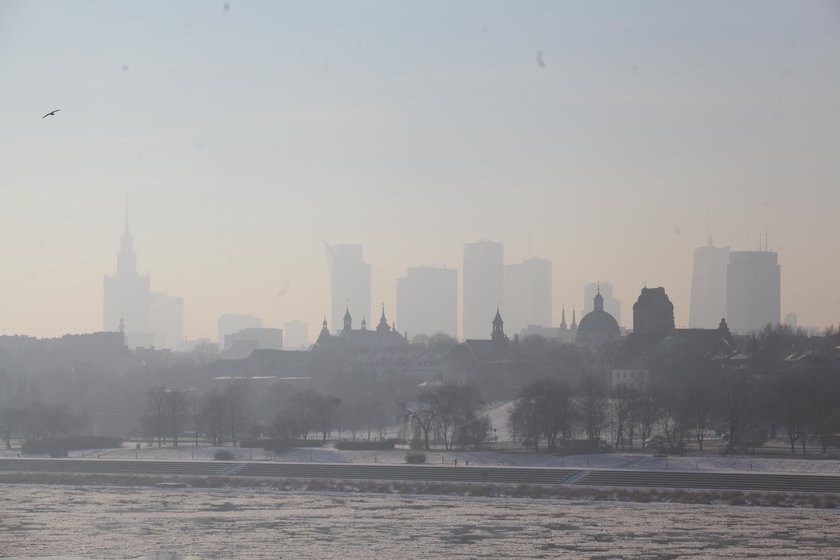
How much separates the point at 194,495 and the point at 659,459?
2426 cm

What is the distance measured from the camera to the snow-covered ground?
77.0m

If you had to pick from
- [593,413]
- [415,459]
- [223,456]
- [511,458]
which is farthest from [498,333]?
[415,459]

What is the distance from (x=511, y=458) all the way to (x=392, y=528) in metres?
29.4

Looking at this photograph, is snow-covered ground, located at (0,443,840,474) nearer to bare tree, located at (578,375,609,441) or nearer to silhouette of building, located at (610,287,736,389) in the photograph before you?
bare tree, located at (578,375,609,441)

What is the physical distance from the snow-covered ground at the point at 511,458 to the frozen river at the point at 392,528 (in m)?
13.1

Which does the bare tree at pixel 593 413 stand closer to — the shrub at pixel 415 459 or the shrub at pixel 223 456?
the shrub at pixel 415 459

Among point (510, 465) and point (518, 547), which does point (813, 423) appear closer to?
point (510, 465)

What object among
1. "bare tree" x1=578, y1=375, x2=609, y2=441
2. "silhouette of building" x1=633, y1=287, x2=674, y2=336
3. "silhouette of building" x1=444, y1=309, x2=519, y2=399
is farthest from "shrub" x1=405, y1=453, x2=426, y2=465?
"silhouette of building" x1=633, y1=287, x2=674, y2=336

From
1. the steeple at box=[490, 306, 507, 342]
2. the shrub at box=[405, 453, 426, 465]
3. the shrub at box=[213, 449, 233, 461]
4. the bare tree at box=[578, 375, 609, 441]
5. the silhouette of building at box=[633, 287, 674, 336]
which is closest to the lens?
the shrub at box=[405, 453, 426, 465]

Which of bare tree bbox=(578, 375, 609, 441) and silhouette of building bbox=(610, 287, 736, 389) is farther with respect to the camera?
silhouette of building bbox=(610, 287, 736, 389)

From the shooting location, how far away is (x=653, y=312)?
180500 millimetres

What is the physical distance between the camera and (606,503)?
66000mm

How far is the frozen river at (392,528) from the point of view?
50312 mm

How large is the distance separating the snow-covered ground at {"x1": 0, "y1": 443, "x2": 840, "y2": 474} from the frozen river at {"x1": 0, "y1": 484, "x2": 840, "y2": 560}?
42.9ft
